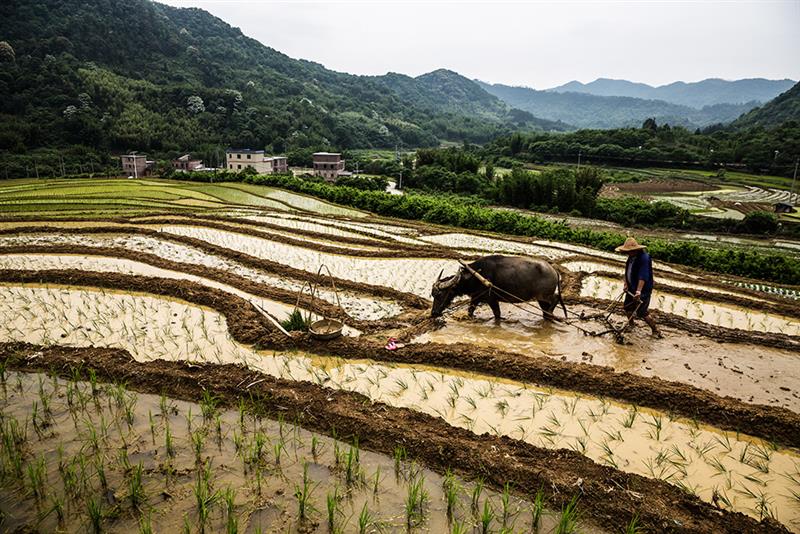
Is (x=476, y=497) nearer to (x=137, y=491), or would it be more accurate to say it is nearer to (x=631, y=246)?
(x=137, y=491)

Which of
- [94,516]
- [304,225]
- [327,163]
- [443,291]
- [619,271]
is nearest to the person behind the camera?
[94,516]

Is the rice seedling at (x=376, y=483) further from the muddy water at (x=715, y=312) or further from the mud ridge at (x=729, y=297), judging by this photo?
the muddy water at (x=715, y=312)

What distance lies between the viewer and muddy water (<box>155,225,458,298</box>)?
11783 mm

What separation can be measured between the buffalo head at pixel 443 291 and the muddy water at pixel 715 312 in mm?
4327

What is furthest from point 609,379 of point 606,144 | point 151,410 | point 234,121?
point 234,121

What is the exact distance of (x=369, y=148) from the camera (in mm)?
108188

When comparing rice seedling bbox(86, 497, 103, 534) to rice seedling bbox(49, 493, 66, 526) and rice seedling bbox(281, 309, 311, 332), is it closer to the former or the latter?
rice seedling bbox(49, 493, 66, 526)

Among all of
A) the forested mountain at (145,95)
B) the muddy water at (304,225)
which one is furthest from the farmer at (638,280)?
the forested mountain at (145,95)

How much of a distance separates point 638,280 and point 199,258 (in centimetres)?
1149

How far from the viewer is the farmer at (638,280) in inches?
301

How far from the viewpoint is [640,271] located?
771 cm

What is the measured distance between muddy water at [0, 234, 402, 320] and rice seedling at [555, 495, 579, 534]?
5606mm

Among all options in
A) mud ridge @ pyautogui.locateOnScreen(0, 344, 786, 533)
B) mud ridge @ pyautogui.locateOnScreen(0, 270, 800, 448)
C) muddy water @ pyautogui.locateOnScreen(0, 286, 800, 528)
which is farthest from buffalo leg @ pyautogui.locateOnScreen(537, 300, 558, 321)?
mud ridge @ pyautogui.locateOnScreen(0, 344, 786, 533)

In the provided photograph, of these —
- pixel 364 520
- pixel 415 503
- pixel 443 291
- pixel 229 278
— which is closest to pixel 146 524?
pixel 364 520
